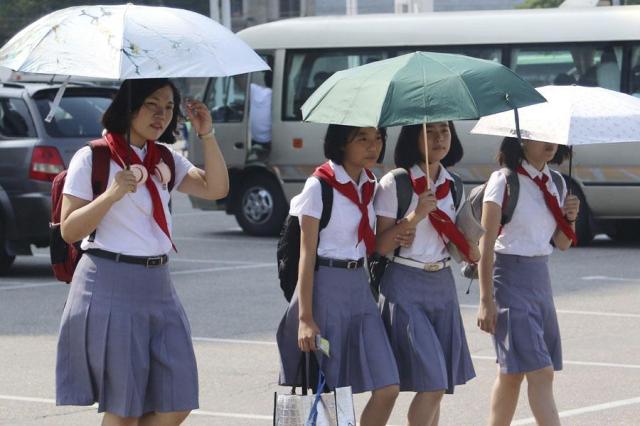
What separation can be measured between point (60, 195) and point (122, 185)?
1.23 feet

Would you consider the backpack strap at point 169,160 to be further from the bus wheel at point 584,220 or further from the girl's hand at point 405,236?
the bus wheel at point 584,220

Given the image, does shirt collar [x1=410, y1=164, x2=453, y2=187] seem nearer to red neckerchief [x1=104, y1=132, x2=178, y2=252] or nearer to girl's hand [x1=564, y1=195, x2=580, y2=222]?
girl's hand [x1=564, y1=195, x2=580, y2=222]

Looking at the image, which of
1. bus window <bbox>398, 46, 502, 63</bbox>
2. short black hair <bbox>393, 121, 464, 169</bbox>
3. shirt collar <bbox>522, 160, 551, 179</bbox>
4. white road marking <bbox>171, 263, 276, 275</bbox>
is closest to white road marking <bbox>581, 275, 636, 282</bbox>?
white road marking <bbox>171, 263, 276, 275</bbox>

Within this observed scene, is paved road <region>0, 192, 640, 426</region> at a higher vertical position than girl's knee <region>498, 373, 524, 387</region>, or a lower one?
lower

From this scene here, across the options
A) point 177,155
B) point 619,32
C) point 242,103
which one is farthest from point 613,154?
point 177,155

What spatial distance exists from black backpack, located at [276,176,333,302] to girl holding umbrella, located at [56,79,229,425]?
60cm

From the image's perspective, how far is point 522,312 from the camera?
240 inches

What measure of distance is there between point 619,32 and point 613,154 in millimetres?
1487

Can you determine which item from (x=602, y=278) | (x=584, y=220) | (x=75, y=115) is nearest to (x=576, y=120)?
(x=602, y=278)

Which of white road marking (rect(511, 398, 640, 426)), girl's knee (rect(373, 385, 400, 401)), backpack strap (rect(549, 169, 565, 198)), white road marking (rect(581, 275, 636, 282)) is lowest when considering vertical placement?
white road marking (rect(581, 275, 636, 282))

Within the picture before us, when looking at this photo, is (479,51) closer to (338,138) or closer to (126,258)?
(338,138)

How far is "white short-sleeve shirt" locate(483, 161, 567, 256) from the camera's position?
6.14 meters

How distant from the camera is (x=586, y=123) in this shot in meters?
6.03

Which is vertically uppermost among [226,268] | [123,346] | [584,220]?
[123,346]
